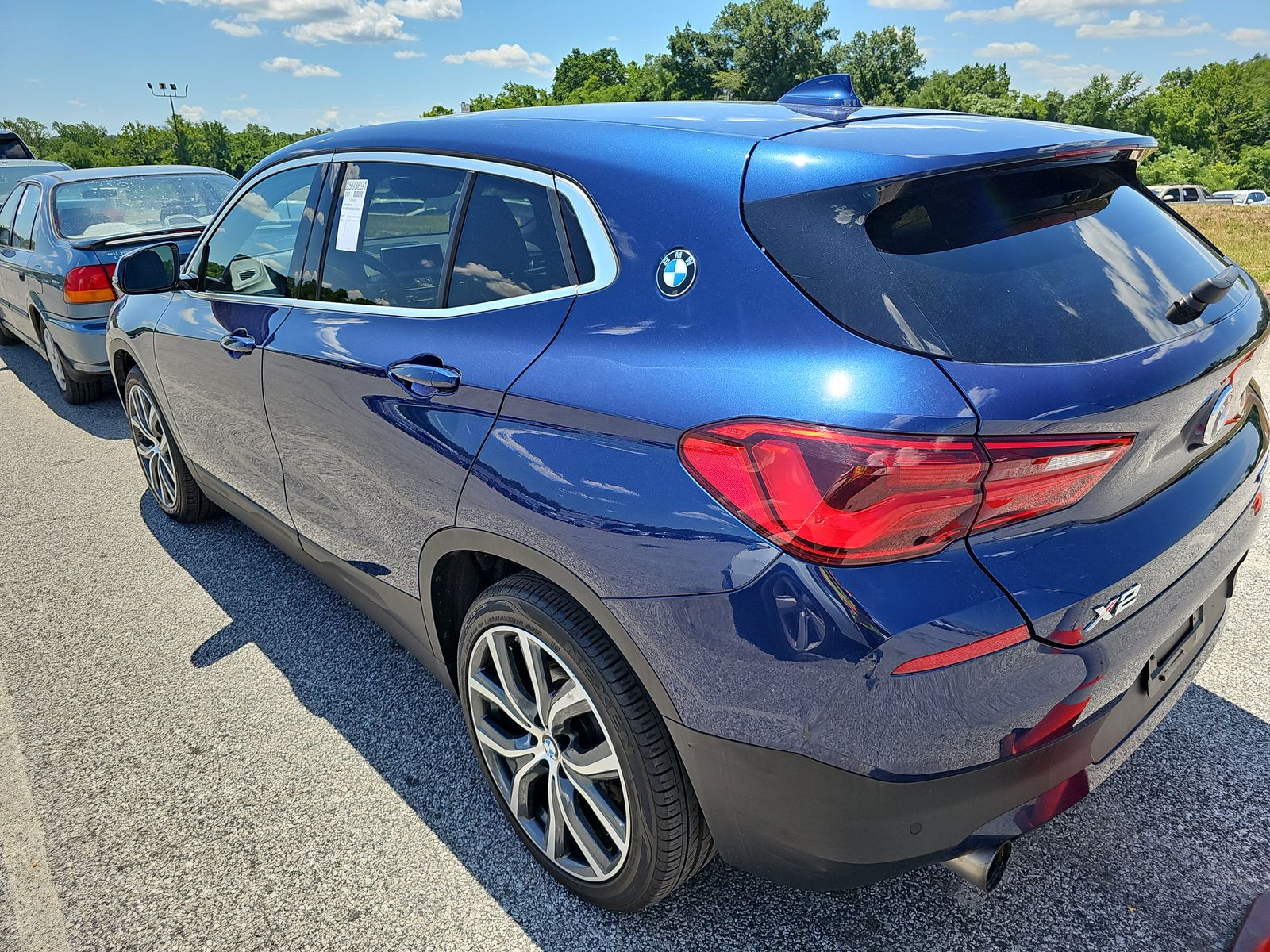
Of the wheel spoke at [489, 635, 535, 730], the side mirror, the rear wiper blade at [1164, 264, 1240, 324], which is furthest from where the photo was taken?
the side mirror

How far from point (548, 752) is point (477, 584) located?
511 mm


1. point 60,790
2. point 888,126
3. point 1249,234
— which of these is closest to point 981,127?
point 888,126

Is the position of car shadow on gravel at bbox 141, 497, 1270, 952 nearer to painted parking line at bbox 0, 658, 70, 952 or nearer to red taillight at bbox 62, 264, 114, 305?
painted parking line at bbox 0, 658, 70, 952

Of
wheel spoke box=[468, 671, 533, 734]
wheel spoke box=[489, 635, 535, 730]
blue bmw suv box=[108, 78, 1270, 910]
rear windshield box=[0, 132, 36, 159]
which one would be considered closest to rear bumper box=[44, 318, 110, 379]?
blue bmw suv box=[108, 78, 1270, 910]

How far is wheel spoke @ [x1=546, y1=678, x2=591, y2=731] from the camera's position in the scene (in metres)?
1.93

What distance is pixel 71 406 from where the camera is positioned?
278 inches

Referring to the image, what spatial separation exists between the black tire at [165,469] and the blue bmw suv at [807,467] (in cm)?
237

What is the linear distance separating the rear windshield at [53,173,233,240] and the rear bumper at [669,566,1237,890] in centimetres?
668

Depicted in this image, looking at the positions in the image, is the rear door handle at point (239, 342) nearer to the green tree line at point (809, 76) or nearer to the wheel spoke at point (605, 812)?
the wheel spoke at point (605, 812)

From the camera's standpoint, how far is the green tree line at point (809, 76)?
7394 cm

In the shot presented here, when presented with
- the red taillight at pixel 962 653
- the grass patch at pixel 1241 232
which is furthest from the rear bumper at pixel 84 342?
the grass patch at pixel 1241 232

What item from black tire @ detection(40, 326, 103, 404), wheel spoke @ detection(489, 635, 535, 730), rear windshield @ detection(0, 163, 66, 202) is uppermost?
rear windshield @ detection(0, 163, 66, 202)

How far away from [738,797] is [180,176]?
795cm

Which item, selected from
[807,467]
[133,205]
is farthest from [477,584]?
[133,205]
